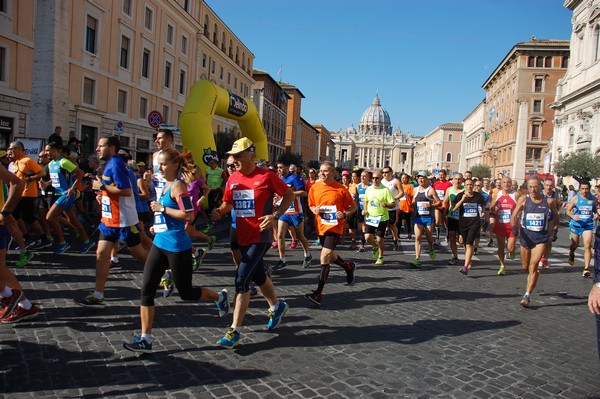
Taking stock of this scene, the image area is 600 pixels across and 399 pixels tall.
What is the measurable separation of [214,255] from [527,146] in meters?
63.4

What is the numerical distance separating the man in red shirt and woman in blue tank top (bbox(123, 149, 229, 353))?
51cm

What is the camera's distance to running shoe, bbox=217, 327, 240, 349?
13.7 ft

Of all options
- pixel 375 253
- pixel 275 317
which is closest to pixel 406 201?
pixel 375 253

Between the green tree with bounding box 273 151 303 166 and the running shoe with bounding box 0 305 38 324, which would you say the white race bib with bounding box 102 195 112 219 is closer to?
the running shoe with bounding box 0 305 38 324

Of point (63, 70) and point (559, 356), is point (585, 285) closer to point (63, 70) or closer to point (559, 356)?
point (559, 356)

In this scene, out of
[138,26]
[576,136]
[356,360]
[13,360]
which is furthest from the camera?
[576,136]

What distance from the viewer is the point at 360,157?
183875 mm

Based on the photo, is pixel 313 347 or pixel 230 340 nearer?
pixel 230 340

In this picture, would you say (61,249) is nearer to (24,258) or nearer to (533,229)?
(24,258)

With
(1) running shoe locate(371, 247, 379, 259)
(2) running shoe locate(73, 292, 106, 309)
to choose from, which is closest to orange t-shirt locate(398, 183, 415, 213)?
(1) running shoe locate(371, 247, 379, 259)

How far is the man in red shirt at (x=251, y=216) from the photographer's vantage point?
173 inches

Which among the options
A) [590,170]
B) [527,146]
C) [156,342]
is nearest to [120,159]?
[156,342]

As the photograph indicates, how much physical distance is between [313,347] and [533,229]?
4.14 m

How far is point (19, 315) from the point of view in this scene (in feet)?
15.1
